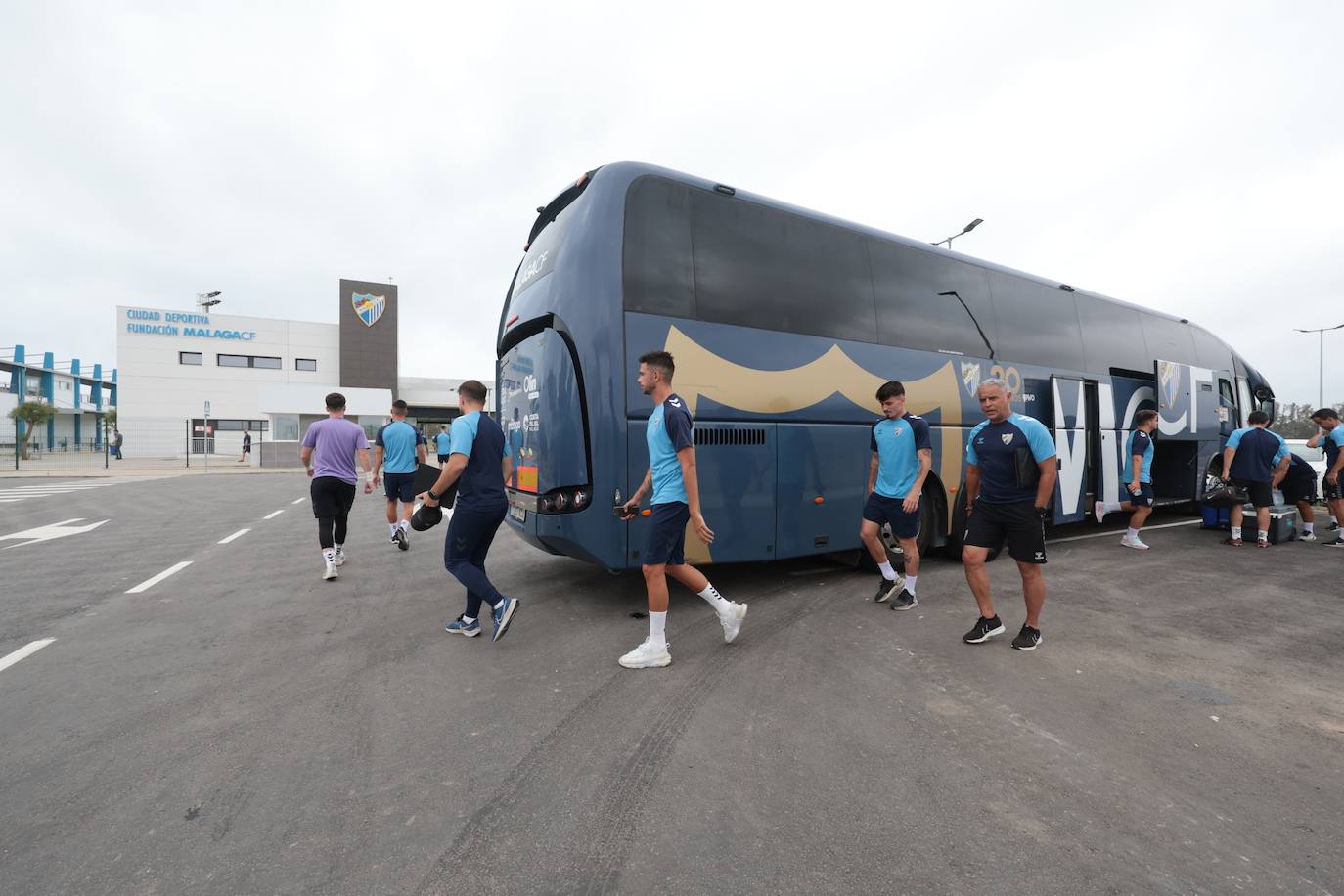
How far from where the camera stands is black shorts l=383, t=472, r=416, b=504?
292 inches

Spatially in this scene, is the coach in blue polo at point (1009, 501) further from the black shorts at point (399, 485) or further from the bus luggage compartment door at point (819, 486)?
the black shorts at point (399, 485)

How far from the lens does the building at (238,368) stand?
38.0 meters

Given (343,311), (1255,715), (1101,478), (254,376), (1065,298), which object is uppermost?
(343,311)

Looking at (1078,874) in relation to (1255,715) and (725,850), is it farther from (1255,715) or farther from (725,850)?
(1255,715)

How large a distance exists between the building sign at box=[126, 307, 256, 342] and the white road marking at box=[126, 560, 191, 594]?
44.8 meters

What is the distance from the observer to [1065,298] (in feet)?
25.0

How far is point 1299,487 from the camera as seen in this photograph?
809 cm

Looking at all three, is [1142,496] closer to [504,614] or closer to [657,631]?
[657,631]

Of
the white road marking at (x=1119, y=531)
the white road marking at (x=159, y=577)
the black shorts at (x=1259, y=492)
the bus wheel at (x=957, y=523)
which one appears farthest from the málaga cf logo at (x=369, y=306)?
the black shorts at (x=1259, y=492)

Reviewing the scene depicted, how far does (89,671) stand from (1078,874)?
5186 mm

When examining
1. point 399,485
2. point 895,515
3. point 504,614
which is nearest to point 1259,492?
point 895,515

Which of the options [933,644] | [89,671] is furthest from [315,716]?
[933,644]

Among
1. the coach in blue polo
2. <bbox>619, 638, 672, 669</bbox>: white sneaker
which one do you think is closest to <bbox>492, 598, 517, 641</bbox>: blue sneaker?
<bbox>619, 638, 672, 669</bbox>: white sneaker

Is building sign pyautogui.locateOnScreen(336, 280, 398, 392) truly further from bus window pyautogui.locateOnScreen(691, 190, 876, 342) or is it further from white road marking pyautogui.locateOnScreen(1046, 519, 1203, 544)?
white road marking pyautogui.locateOnScreen(1046, 519, 1203, 544)
